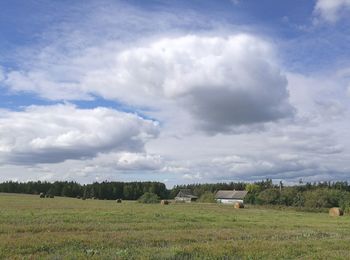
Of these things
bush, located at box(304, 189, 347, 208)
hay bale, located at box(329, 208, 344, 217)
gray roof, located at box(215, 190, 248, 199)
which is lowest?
hay bale, located at box(329, 208, 344, 217)

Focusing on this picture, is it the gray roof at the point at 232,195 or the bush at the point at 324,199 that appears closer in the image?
the bush at the point at 324,199

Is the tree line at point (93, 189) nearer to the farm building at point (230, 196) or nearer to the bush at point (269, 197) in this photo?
the farm building at point (230, 196)

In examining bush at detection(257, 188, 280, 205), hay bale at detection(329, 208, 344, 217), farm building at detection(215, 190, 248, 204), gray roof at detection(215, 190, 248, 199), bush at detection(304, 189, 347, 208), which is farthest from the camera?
gray roof at detection(215, 190, 248, 199)

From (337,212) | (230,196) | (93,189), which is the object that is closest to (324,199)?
(337,212)

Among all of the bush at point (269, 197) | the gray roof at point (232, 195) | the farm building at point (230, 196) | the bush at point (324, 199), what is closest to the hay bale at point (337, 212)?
the bush at point (324, 199)

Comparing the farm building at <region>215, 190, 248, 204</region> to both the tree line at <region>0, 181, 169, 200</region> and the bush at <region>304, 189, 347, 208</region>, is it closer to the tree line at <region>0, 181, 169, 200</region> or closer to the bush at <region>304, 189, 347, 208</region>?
the tree line at <region>0, 181, 169, 200</region>

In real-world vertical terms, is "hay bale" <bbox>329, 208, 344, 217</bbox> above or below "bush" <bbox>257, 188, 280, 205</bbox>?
below

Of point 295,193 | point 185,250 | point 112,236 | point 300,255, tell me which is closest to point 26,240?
point 112,236

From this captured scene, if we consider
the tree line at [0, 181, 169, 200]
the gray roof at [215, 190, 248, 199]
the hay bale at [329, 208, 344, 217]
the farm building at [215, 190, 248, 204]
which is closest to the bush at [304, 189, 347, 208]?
the farm building at [215, 190, 248, 204]

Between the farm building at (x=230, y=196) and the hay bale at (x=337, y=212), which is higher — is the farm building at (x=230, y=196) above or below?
above

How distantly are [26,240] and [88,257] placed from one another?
4647mm

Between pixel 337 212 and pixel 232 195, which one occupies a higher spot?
pixel 232 195

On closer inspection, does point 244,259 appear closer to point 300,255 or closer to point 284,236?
point 300,255

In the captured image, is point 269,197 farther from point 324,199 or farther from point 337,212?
point 337,212
